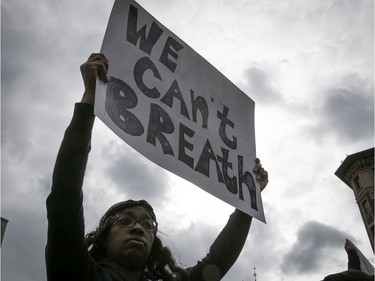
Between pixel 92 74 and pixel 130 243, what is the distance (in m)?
0.92

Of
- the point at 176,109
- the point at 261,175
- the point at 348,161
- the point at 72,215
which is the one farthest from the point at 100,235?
the point at 348,161

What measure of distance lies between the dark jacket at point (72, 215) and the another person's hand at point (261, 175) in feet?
4.71

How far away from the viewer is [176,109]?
2.49m

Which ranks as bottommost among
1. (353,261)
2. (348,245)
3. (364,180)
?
(353,261)

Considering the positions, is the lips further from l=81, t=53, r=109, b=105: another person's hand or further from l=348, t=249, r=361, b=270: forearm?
l=348, t=249, r=361, b=270: forearm

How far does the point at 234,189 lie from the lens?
103 inches

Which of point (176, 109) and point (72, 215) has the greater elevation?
point (176, 109)

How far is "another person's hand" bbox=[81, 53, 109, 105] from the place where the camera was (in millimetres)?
1930

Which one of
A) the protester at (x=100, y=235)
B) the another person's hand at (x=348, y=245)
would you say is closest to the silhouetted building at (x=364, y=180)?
the another person's hand at (x=348, y=245)

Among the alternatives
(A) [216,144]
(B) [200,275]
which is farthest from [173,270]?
(A) [216,144]

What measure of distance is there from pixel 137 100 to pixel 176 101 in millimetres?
383

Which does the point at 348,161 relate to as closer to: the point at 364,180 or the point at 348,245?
the point at 364,180

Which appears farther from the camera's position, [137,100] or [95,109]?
[137,100]

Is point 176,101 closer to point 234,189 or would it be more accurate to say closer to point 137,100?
point 137,100
